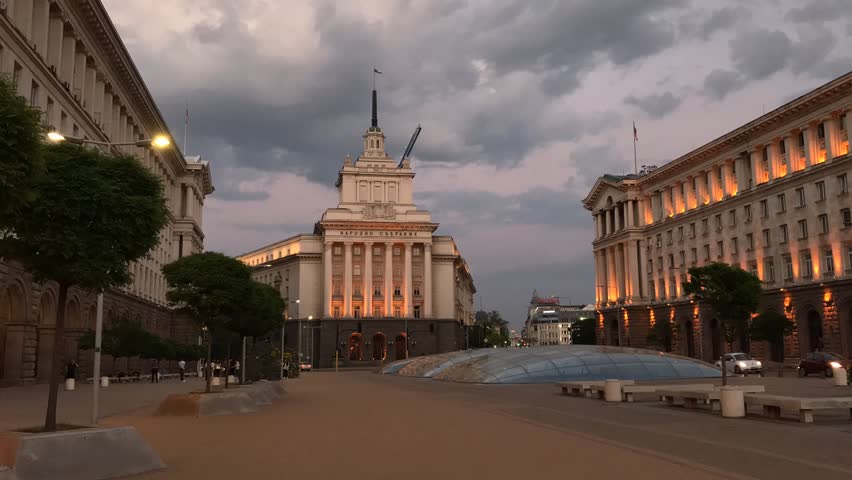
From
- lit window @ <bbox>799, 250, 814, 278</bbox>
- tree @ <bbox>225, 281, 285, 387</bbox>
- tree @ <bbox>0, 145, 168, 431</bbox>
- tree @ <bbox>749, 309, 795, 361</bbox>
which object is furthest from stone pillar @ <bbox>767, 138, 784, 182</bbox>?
tree @ <bbox>0, 145, 168, 431</bbox>

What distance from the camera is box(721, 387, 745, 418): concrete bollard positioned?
2228 centimetres

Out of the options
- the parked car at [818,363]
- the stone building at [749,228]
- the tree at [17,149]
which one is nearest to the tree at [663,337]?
the stone building at [749,228]

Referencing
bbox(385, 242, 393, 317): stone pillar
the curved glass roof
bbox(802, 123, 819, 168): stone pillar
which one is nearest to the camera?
the curved glass roof

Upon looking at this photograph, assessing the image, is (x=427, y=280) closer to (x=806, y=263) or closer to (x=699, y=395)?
(x=806, y=263)

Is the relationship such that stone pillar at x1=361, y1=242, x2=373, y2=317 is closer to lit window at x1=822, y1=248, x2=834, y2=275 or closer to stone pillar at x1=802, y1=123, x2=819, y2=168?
stone pillar at x1=802, y1=123, x2=819, y2=168

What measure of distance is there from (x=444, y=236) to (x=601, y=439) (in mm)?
126077

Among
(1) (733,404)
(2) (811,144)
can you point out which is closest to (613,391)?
(1) (733,404)

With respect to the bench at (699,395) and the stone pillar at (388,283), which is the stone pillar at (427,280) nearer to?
the stone pillar at (388,283)

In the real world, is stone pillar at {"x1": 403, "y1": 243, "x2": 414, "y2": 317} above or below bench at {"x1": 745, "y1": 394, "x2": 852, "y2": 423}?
above

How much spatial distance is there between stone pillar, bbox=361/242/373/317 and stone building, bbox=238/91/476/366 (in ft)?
0.57

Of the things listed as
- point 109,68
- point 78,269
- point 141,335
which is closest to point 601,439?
point 78,269

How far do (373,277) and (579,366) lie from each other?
8577 cm

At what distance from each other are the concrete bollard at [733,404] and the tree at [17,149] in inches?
765

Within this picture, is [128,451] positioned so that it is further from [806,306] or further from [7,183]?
[806,306]
